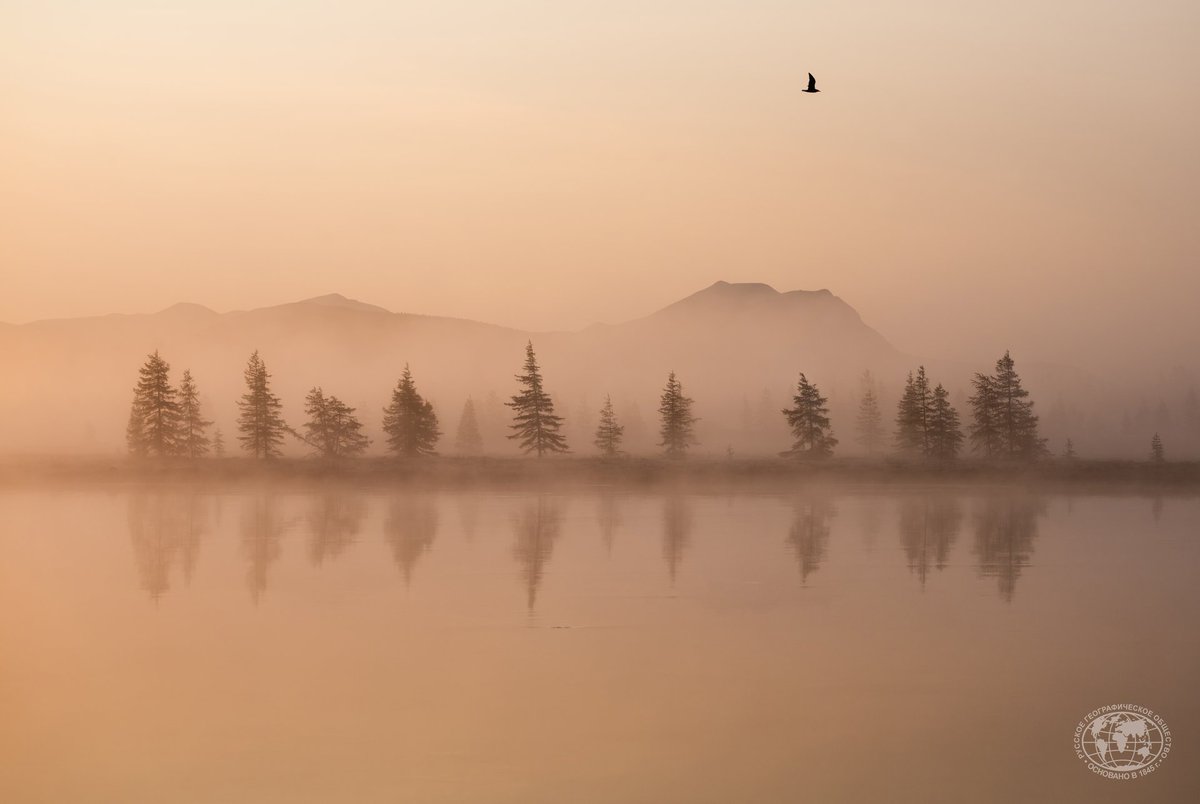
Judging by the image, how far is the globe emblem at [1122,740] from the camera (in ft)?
56.3

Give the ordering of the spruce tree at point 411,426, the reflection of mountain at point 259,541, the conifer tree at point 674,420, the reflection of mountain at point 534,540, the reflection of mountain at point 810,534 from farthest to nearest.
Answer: the conifer tree at point 674,420
the spruce tree at point 411,426
the reflection of mountain at point 810,534
the reflection of mountain at point 259,541
the reflection of mountain at point 534,540

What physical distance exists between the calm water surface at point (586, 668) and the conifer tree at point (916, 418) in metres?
74.5

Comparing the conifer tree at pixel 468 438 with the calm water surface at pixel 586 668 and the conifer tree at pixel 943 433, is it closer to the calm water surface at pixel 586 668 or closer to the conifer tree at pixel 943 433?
the conifer tree at pixel 943 433

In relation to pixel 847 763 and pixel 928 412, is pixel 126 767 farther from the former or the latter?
pixel 928 412

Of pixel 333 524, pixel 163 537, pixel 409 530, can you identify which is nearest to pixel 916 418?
pixel 333 524

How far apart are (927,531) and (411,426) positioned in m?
71.4

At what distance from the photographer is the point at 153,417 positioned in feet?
368

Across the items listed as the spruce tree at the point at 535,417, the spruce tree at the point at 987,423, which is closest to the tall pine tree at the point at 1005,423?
the spruce tree at the point at 987,423

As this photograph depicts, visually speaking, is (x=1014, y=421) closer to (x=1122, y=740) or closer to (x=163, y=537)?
(x=163, y=537)

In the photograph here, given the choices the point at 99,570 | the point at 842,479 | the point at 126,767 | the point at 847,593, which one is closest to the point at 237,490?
the point at 842,479

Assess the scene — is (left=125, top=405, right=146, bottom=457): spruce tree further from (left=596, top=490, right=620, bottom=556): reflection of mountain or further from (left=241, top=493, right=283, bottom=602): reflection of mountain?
(left=596, top=490, right=620, bottom=556): reflection of mountain

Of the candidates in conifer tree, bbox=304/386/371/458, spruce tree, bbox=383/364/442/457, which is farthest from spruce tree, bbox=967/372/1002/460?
conifer tree, bbox=304/386/371/458

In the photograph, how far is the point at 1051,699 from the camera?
2016 centimetres

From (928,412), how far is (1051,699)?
10375 cm
